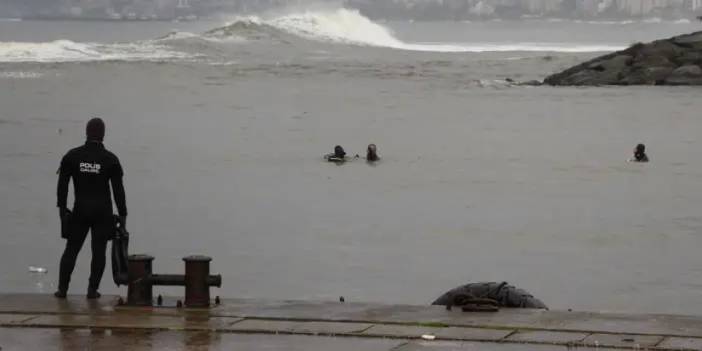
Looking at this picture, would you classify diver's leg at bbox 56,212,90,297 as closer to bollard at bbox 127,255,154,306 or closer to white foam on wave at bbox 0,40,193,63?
bollard at bbox 127,255,154,306

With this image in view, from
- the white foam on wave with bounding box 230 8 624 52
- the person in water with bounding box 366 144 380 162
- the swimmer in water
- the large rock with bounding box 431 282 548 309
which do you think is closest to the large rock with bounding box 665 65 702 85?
the swimmer in water

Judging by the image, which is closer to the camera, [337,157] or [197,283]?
[197,283]

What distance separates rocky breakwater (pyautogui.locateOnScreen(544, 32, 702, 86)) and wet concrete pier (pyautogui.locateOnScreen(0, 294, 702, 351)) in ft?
180

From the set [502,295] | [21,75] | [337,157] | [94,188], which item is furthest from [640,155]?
[21,75]

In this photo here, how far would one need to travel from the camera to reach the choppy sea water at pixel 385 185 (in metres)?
20.0

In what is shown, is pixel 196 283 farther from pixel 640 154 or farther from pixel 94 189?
pixel 640 154

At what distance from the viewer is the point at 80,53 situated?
97.0 metres

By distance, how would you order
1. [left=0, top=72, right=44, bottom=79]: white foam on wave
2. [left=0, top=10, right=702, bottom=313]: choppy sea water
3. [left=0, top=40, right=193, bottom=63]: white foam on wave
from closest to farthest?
[left=0, top=10, right=702, bottom=313]: choppy sea water → [left=0, top=72, right=44, bottom=79]: white foam on wave → [left=0, top=40, right=193, bottom=63]: white foam on wave

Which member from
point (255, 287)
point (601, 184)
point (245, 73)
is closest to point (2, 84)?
point (245, 73)

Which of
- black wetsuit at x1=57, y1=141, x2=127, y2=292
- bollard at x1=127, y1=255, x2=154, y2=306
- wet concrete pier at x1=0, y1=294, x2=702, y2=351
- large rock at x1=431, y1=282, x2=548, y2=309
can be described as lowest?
large rock at x1=431, y1=282, x2=548, y2=309

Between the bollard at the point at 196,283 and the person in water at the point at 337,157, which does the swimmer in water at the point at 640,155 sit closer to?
the person in water at the point at 337,157

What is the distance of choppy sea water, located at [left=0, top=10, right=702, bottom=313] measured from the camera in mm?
20047

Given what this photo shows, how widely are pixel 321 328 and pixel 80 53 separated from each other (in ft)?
283

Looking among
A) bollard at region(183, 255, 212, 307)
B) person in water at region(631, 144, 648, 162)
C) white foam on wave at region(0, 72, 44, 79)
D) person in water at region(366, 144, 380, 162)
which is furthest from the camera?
white foam on wave at region(0, 72, 44, 79)
